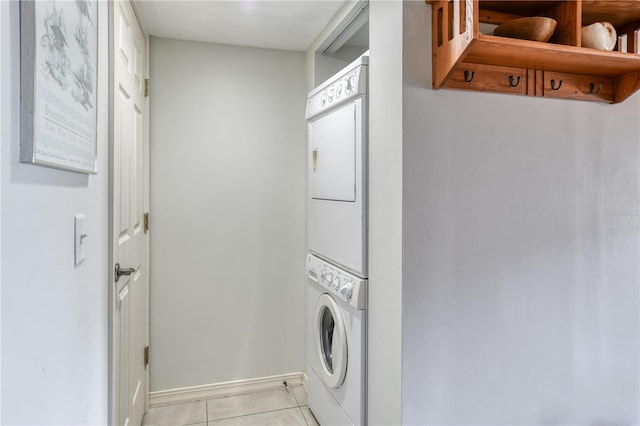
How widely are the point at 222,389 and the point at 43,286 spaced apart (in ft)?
7.03

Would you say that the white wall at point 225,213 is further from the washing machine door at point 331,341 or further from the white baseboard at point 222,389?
the washing machine door at point 331,341

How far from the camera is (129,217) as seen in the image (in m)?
1.82

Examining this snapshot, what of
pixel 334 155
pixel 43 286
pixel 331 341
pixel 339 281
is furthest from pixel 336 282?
pixel 43 286

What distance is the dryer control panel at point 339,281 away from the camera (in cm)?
167

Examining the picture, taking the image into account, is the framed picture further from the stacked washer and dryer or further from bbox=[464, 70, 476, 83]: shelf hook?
bbox=[464, 70, 476, 83]: shelf hook

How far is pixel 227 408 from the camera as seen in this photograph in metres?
2.47

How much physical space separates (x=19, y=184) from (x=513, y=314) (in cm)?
159

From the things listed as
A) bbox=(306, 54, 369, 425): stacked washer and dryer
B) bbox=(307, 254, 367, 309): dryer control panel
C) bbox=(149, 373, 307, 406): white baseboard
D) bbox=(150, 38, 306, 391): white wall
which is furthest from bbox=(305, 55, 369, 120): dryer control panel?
bbox=(149, 373, 307, 406): white baseboard

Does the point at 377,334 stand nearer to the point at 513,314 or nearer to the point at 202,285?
the point at 513,314

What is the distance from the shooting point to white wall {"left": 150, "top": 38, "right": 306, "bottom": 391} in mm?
2482

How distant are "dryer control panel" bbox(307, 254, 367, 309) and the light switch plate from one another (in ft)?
3.42

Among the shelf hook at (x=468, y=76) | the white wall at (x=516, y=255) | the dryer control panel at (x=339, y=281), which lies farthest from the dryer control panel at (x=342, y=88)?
the dryer control panel at (x=339, y=281)

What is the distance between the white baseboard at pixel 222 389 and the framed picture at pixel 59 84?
6.39ft

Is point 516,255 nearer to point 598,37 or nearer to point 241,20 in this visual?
point 598,37
